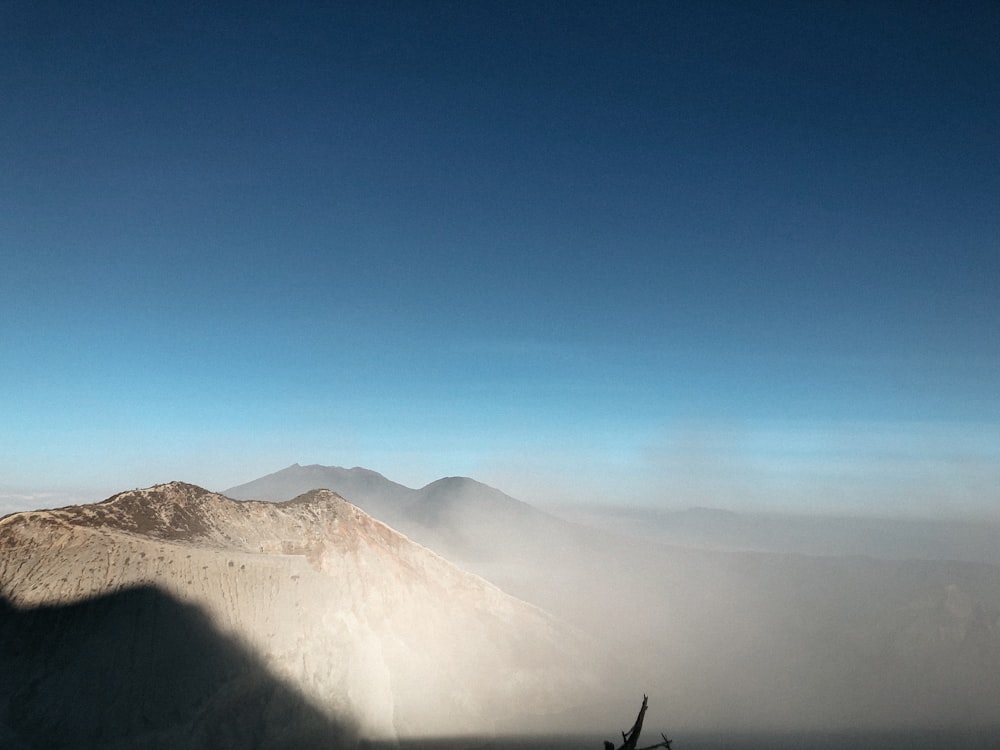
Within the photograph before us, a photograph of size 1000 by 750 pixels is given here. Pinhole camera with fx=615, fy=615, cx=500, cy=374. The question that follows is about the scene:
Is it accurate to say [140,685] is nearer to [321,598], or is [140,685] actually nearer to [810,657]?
[321,598]

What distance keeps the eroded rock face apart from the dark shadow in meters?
0.60

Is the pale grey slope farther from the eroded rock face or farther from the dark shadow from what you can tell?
the dark shadow

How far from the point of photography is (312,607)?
236 ft

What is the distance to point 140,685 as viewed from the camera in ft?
183

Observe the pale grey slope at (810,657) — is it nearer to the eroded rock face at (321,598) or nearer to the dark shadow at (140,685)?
the eroded rock face at (321,598)

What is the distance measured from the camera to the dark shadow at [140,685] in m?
52.2

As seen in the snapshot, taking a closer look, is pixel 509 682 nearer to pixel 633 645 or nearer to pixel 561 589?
pixel 633 645

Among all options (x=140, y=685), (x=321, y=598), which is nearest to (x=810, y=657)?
(x=321, y=598)

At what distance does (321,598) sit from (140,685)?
20.9 m

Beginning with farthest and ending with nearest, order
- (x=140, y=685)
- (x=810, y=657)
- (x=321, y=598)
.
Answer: (x=810, y=657), (x=321, y=598), (x=140, y=685)

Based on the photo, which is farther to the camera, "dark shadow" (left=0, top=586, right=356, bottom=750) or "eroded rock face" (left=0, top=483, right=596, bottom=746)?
"eroded rock face" (left=0, top=483, right=596, bottom=746)

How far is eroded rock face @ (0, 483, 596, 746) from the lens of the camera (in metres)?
63.0

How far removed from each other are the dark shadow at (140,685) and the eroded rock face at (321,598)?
0.60m

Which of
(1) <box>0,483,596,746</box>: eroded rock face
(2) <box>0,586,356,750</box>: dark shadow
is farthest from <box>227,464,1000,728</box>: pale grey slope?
(2) <box>0,586,356,750</box>: dark shadow
